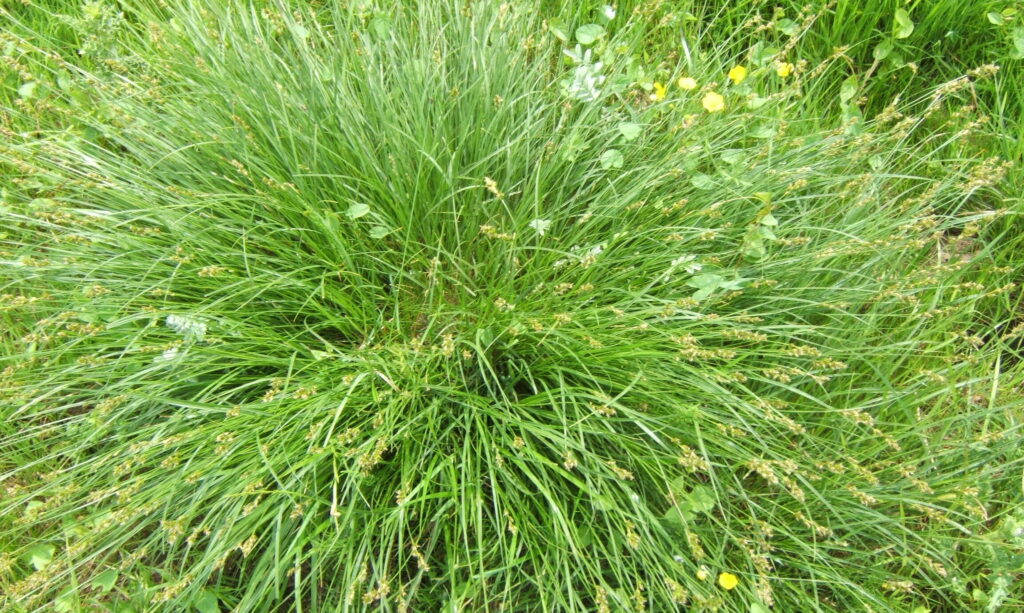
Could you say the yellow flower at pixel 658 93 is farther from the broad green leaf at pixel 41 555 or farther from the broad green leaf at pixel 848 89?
the broad green leaf at pixel 41 555

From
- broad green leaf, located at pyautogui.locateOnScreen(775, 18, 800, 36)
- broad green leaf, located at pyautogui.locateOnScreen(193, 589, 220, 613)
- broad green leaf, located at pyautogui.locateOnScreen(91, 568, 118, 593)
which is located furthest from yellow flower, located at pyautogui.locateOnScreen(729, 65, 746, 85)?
broad green leaf, located at pyautogui.locateOnScreen(91, 568, 118, 593)

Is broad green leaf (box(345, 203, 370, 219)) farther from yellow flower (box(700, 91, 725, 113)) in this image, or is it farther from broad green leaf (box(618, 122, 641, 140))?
yellow flower (box(700, 91, 725, 113))

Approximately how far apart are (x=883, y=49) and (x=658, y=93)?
1073mm

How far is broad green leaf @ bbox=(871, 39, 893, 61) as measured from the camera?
289 centimetres

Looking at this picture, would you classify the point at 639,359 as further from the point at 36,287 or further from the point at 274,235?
the point at 36,287

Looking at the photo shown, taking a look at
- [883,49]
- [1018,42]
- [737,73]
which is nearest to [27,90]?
[737,73]

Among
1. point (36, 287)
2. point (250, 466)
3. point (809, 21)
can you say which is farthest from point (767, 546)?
point (36, 287)

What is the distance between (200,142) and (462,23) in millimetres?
1003

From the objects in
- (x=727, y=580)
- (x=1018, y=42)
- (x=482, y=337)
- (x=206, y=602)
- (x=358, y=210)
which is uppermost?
(x=358, y=210)

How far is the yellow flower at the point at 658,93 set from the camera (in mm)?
2519

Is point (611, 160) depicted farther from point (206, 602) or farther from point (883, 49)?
point (206, 602)

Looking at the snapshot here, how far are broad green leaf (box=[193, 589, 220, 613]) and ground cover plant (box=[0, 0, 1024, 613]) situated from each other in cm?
1

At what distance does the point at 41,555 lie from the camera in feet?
6.58

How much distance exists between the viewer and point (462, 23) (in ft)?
8.52
